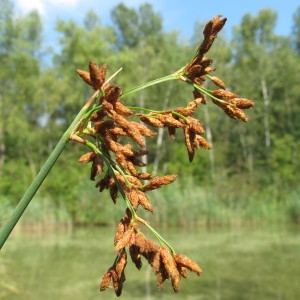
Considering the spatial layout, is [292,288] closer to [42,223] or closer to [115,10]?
[42,223]

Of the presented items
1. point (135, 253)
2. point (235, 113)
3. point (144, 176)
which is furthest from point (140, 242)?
point (235, 113)

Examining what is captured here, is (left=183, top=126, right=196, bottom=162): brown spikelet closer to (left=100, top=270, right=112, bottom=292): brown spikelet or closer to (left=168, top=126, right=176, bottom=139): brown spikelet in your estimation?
(left=168, top=126, right=176, bottom=139): brown spikelet

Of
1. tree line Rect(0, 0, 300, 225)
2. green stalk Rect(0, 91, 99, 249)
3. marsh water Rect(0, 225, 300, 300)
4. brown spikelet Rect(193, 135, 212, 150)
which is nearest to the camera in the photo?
green stalk Rect(0, 91, 99, 249)

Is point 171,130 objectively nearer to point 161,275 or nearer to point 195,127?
point 195,127

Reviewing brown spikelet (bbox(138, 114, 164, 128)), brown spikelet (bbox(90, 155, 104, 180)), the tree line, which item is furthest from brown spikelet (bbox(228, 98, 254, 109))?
the tree line

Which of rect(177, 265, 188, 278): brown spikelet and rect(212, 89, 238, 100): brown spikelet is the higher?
rect(212, 89, 238, 100): brown spikelet

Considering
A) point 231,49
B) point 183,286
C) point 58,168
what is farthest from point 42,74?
point 183,286
